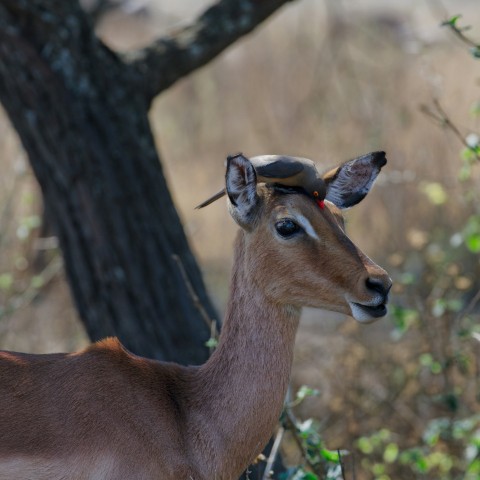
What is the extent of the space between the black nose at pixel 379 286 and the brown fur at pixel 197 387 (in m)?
0.01

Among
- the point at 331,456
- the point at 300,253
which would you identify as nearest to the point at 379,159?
the point at 300,253

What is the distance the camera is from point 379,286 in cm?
393

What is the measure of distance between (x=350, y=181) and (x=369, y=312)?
82cm

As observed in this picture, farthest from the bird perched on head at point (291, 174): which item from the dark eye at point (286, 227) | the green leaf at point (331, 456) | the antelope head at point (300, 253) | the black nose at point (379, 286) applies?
the green leaf at point (331, 456)

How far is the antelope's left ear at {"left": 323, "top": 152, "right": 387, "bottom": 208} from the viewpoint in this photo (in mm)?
4477

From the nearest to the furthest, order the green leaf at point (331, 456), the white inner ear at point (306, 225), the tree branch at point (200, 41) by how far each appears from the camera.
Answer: the white inner ear at point (306, 225)
the green leaf at point (331, 456)
the tree branch at point (200, 41)

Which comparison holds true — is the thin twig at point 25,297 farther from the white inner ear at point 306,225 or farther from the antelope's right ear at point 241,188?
the white inner ear at point 306,225

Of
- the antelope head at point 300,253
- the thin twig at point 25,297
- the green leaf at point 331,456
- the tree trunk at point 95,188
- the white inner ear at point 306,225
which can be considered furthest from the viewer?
the thin twig at point 25,297

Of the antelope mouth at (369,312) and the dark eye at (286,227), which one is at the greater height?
the dark eye at (286,227)

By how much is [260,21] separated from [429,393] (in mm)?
3238

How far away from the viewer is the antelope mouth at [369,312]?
3.91 m

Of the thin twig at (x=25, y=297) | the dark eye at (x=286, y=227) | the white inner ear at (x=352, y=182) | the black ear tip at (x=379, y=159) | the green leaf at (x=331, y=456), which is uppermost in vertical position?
the dark eye at (x=286, y=227)

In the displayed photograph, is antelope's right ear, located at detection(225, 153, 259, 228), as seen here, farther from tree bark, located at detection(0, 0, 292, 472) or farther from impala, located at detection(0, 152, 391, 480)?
tree bark, located at detection(0, 0, 292, 472)

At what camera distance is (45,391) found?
3.97 m
